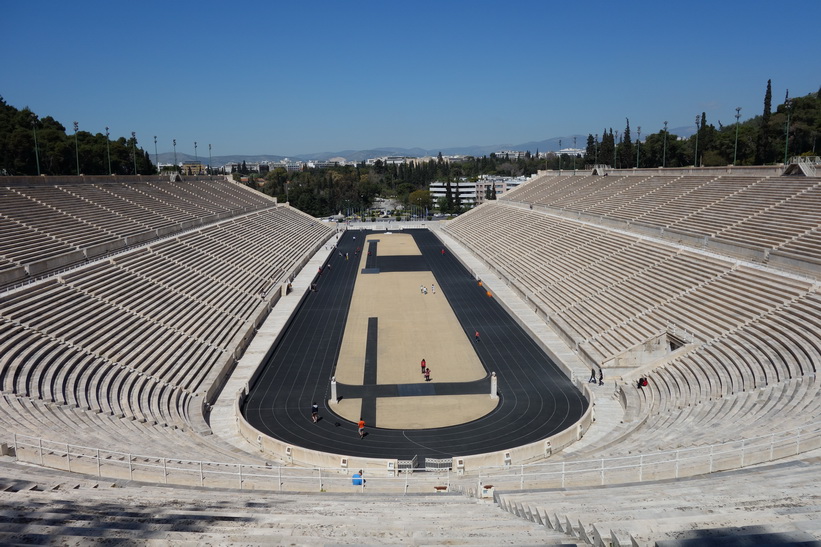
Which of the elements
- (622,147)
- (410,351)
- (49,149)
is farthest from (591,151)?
(410,351)

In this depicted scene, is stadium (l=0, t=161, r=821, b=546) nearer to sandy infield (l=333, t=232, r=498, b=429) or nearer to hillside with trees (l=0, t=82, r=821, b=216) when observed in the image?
sandy infield (l=333, t=232, r=498, b=429)

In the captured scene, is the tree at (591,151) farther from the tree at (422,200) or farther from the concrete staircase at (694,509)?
the concrete staircase at (694,509)

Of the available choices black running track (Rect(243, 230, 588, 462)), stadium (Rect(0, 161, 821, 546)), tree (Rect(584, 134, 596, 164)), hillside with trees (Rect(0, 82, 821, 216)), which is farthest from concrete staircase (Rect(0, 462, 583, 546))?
tree (Rect(584, 134, 596, 164))

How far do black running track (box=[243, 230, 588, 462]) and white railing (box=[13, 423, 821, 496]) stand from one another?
4.06 m

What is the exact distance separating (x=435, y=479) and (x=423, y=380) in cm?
920

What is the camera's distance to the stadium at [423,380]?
8688 millimetres

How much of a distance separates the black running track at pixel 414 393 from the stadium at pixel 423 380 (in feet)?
0.38

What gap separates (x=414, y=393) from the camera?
805 inches

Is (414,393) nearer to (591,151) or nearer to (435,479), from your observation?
(435,479)

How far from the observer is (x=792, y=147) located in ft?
201

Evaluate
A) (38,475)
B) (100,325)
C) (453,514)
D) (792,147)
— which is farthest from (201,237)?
(792,147)

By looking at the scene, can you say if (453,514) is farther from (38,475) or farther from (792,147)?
(792,147)

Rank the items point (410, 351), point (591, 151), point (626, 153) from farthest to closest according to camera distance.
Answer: point (591, 151)
point (626, 153)
point (410, 351)

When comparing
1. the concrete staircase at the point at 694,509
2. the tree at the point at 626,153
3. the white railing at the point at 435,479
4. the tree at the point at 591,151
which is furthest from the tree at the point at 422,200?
the concrete staircase at the point at 694,509
